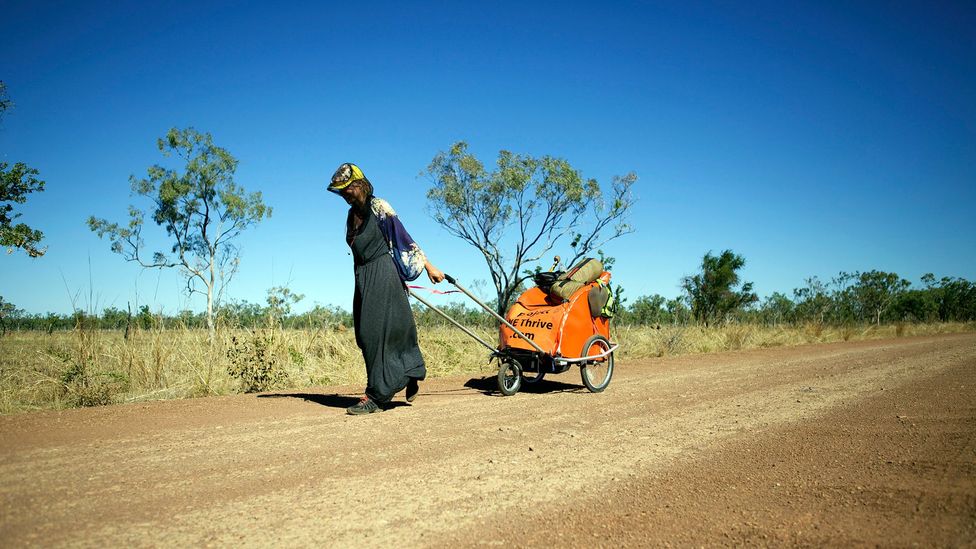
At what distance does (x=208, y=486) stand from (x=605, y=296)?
5.81 m

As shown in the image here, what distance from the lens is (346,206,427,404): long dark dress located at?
6.21 metres

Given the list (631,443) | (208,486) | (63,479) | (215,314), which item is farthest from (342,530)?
(215,314)

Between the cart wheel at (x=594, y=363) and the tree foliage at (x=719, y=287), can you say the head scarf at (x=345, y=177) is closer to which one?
the cart wheel at (x=594, y=363)

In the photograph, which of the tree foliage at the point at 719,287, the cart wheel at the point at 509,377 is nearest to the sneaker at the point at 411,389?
the cart wheel at the point at 509,377

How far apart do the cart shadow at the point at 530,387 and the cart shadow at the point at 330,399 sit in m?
1.65

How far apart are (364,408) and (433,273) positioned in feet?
5.32

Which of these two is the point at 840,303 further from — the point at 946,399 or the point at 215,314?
the point at 215,314

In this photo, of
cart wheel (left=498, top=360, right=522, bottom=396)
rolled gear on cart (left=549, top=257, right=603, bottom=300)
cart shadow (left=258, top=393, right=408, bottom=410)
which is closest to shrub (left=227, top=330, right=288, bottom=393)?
cart shadow (left=258, top=393, right=408, bottom=410)

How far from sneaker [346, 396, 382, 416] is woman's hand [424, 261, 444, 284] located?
148 centimetres

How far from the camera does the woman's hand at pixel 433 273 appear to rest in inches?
257

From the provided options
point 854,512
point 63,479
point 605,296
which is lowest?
point 854,512

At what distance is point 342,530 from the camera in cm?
287

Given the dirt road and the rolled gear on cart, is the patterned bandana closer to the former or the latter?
the dirt road

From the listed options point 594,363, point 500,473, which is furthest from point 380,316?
point 594,363
